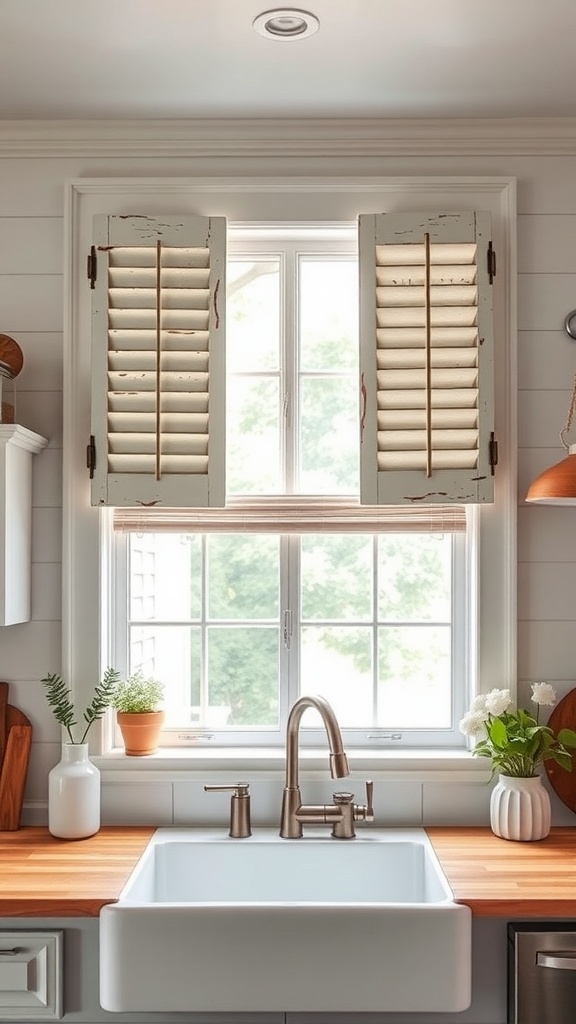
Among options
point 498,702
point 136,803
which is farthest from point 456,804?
point 136,803

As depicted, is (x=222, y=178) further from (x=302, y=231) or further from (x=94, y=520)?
(x=94, y=520)

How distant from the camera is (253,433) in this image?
108 inches

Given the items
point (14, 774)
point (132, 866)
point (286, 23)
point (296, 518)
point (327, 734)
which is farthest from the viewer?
point (296, 518)

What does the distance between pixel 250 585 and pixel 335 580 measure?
230 mm

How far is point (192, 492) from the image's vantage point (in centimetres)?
257

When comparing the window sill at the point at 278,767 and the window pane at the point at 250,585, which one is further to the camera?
the window pane at the point at 250,585

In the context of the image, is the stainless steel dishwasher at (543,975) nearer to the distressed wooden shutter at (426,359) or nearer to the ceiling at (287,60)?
the distressed wooden shutter at (426,359)

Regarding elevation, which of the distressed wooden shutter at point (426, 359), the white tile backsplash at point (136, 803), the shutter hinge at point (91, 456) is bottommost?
the white tile backsplash at point (136, 803)

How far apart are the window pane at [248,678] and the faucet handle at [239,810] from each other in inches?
10.4

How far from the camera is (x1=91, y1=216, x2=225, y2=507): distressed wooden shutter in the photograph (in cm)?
257

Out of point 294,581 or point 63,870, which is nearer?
point 63,870

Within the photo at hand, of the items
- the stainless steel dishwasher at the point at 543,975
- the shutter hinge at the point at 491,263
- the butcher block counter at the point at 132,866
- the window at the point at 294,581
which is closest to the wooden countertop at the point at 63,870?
the butcher block counter at the point at 132,866

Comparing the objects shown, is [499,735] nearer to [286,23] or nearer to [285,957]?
[285,957]

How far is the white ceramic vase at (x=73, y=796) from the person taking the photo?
245 centimetres
